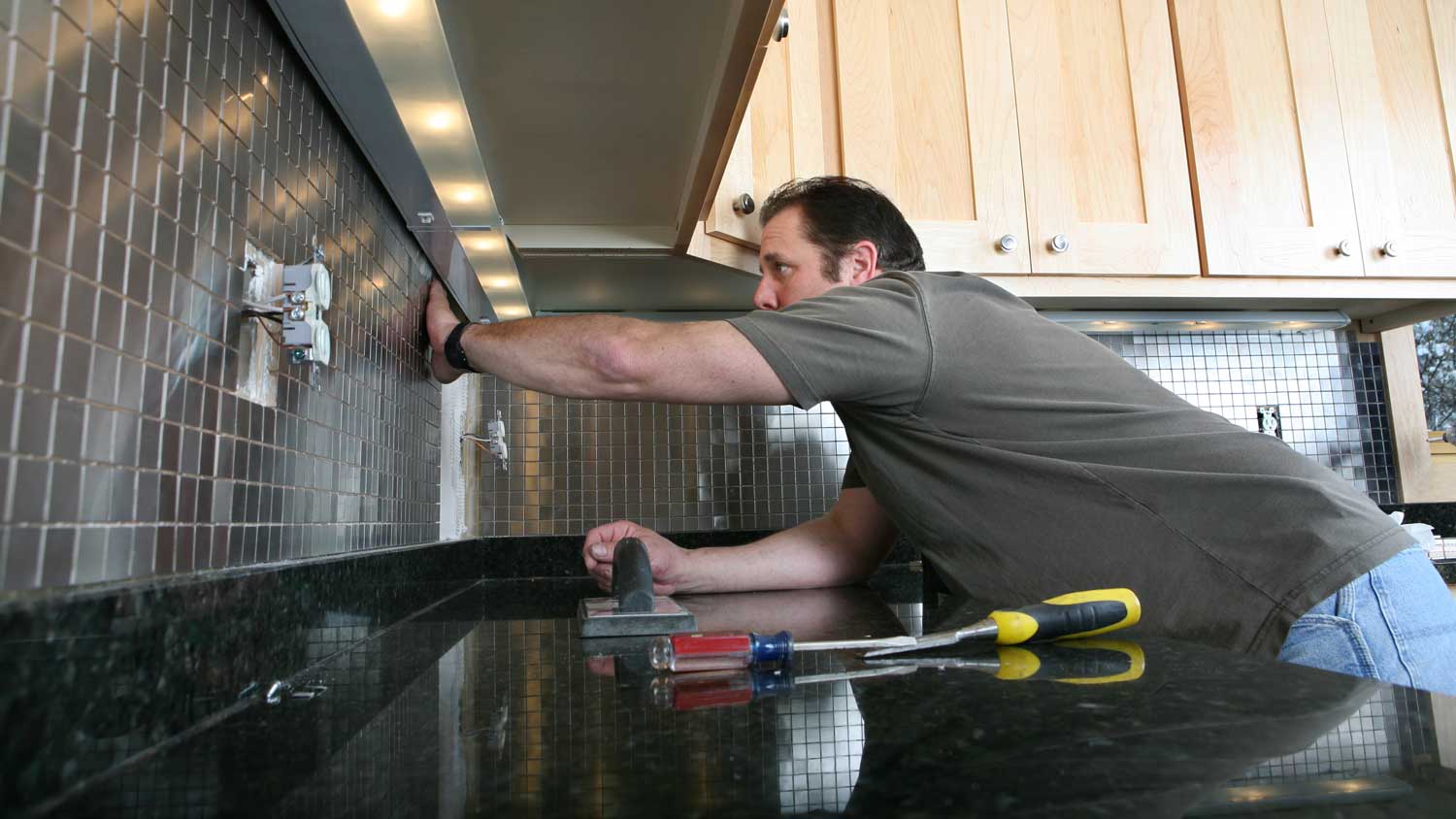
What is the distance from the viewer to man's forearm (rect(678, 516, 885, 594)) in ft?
4.27

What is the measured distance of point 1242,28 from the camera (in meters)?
1.85

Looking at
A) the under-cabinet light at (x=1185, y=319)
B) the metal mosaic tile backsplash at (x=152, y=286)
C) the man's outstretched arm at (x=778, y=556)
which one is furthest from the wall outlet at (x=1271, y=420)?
the metal mosaic tile backsplash at (x=152, y=286)

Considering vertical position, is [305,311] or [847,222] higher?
[847,222]

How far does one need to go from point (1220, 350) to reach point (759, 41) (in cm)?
179

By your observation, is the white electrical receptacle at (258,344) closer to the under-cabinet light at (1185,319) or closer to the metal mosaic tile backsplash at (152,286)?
the metal mosaic tile backsplash at (152,286)

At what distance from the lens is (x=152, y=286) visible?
50cm

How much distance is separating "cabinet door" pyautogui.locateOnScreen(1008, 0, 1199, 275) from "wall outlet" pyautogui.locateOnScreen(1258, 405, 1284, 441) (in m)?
0.59

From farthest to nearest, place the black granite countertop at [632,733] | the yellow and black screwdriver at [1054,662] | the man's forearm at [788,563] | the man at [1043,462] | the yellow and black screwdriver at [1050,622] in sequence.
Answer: the man's forearm at [788,563]
the man at [1043,462]
the yellow and black screwdriver at [1050,622]
the yellow and black screwdriver at [1054,662]
the black granite countertop at [632,733]

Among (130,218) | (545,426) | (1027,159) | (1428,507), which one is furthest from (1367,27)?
(130,218)

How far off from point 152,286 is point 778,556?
1013 mm

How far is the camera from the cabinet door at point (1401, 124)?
1842 millimetres

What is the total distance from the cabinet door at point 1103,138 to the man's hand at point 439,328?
1.07m

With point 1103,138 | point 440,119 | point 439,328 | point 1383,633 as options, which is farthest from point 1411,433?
point 440,119

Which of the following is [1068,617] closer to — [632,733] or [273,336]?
[632,733]
